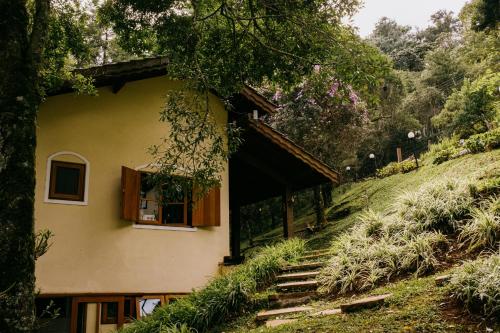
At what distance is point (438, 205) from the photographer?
23.9ft

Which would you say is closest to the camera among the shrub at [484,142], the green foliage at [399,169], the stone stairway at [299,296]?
the stone stairway at [299,296]

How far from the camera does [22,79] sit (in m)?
4.63

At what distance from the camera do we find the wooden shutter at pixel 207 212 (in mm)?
9766

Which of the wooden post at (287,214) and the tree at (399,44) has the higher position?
the tree at (399,44)

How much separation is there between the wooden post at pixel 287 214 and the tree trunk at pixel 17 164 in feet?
23.6

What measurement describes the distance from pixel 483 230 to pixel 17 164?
5.61m

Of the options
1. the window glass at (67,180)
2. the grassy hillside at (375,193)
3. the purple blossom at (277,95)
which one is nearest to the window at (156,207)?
the window glass at (67,180)

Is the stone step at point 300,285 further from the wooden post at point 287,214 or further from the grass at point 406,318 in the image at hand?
the wooden post at point 287,214

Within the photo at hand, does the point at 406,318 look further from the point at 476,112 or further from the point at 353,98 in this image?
the point at 476,112

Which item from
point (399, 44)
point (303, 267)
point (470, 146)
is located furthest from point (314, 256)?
point (399, 44)

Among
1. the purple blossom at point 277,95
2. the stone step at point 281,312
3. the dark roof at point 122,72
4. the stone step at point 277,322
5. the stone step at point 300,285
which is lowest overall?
the stone step at point 277,322

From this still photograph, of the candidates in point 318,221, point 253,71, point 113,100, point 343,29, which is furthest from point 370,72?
point 318,221

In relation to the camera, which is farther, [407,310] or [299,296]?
[299,296]

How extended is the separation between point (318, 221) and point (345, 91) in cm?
892
